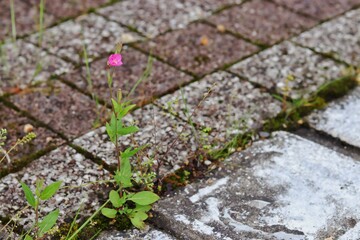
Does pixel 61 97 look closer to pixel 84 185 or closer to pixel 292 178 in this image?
pixel 84 185

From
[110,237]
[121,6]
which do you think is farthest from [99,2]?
[110,237]

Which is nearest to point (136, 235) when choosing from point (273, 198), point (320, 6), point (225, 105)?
point (273, 198)

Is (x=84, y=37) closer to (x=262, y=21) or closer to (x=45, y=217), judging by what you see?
(x=262, y=21)

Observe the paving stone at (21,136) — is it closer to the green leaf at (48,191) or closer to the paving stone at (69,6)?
the green leaf at (48,191)

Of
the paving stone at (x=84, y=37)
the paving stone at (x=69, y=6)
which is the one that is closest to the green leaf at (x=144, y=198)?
the paving stone at (x=84, y=37)

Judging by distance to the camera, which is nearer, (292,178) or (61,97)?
(292,178)

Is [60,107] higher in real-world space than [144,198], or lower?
lower

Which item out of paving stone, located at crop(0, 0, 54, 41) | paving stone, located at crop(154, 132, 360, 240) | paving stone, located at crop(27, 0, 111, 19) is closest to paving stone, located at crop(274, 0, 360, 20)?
paving stone, located at crop(27, 0, 111, 19)

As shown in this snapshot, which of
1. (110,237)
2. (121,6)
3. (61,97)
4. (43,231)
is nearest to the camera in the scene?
(43,231)
